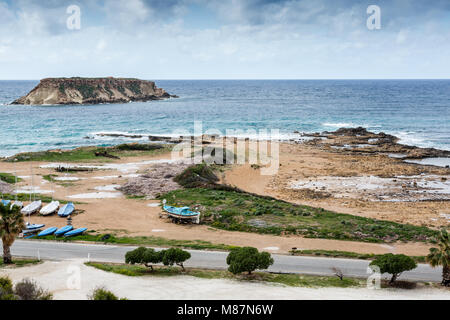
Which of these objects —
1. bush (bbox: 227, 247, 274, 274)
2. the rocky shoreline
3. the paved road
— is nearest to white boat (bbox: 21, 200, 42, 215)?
the paved road

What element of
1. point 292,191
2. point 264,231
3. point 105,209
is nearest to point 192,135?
point 292,191

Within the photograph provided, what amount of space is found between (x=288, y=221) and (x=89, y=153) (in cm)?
4165

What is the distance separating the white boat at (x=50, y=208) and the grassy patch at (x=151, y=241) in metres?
5.25

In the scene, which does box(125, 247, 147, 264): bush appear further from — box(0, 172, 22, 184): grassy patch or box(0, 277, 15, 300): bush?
box(0, 172, 22, 184): grassy patch

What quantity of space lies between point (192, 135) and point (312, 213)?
183ft

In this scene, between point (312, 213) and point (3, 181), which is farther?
point (3, 181)

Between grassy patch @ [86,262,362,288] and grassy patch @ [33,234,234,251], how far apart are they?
378cm

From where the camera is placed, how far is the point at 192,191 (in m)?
40.8

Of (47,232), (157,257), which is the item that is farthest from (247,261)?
(47,232)

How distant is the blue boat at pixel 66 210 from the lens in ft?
108

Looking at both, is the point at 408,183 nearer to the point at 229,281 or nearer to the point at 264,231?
the point at 264,231

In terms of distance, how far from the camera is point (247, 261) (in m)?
20.8

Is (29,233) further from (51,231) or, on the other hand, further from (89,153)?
(89,153)
